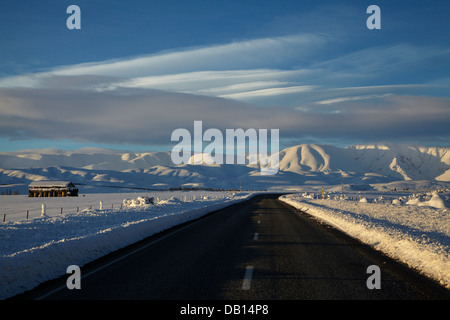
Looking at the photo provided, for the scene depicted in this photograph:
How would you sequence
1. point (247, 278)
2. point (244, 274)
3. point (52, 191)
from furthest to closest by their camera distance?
1. point (52, 191)
2. point (244, 274)
3. point (247, 278)

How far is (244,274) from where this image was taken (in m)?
8.37

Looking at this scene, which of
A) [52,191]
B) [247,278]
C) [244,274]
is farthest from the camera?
[52,191]

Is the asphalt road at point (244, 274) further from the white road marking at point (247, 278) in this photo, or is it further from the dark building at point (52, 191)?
the dark building at point (52, 191)

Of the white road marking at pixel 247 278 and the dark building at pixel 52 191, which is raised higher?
the white road marking at pixel 247 278

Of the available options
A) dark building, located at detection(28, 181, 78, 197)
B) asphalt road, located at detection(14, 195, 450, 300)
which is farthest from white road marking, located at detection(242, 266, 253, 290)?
dark building, located at detection(28, 181, 78, 197)

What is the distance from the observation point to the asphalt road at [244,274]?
6.81 meters

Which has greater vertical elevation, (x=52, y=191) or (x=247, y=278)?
(x=247, y=278)

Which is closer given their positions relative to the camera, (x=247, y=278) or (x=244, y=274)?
(x=247, y=278)

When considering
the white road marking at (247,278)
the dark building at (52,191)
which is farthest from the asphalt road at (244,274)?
the dark building at (52,191)

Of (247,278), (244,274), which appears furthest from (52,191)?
(247,278)

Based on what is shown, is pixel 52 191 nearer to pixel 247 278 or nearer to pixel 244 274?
pixel 244 274
